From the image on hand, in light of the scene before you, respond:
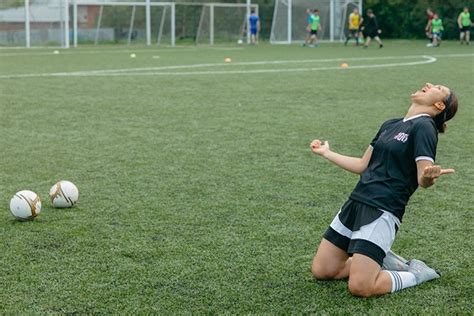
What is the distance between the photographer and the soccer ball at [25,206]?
5852mm

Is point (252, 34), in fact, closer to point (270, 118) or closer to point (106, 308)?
point (270, 118)

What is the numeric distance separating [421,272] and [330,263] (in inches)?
20.8

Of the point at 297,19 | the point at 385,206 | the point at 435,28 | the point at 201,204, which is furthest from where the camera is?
the point at 297,19

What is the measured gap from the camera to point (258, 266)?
4887 millimetres

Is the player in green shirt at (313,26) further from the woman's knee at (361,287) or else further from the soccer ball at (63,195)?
the woman's knee at (361,287)

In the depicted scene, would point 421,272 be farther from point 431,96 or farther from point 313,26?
point 313,26

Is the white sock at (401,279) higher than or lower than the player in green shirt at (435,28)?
lower

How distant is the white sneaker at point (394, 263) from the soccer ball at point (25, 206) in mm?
2615

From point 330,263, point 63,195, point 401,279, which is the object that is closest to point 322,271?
point 330,263

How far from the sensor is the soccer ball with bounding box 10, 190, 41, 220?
5.85m

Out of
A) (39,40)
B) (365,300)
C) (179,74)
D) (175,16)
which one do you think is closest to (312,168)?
(365,300)

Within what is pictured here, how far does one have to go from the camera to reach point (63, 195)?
6.30 meters

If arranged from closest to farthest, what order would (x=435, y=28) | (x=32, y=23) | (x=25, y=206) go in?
1. (x=25, y=206)
2. (x=32, y=23)
3. (x=435, y=28)

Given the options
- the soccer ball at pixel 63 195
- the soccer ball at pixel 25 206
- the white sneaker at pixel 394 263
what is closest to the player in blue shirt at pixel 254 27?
the soccer ball at pixel 63 195
